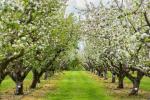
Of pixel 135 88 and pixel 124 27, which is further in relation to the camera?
pixel 135 88

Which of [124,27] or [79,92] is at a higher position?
[124,27]

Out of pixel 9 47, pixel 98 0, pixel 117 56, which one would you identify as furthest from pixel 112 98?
pixel 9 47

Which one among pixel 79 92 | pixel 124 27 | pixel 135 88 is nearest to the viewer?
pixel 124 27

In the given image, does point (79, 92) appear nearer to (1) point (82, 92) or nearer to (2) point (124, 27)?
(1) point (82, 92)

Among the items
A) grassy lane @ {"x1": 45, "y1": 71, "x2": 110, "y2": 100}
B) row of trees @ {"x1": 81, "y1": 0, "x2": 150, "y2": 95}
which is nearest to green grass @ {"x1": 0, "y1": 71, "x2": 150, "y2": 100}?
grassy lane @ {"x1": 45, "y1": 71, "x2": 110, "y2": 100}

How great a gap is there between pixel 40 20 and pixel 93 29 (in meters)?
12.5

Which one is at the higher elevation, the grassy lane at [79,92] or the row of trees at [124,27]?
the row of trees at [124,27]

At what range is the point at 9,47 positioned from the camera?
23.7 meters

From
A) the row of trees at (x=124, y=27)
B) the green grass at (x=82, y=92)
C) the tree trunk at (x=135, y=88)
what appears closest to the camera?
the row of trees at (x=124, y=27)

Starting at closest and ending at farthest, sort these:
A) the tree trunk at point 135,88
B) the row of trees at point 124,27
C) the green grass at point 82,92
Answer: the row of trees at point 124,27 < the green grass at point 82,92 < the tree trunk at point 135,88

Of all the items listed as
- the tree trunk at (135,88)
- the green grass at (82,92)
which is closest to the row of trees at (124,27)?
the green grass at (82,92)

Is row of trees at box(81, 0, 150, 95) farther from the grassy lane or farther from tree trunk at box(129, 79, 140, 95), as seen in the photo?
tree trunk at box(129, 79, 140, 95)

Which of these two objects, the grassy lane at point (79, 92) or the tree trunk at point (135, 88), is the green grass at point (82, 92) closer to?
the grassy lane at point (79, 92)

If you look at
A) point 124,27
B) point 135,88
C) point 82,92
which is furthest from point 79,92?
point 124,27
